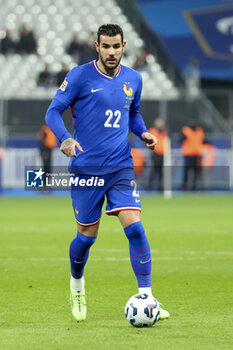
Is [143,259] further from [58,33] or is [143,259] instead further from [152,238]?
[58,33]

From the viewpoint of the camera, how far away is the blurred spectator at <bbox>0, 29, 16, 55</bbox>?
2898 cm

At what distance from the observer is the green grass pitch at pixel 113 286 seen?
4.91m

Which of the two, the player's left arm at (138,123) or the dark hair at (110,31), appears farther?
the player's left arm at (138,123)

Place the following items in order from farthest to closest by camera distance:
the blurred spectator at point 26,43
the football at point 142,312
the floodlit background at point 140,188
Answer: the blurred spectator at point 26,43 < the floodlit background at point 140,188 < the football at point 142,312

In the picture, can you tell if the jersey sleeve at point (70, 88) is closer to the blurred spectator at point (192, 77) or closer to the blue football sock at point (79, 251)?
the blue football sock at point (79, 251)

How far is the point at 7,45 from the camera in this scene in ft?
95.2

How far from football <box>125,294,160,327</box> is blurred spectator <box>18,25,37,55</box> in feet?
80.5

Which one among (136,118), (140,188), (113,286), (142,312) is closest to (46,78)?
(113,286)

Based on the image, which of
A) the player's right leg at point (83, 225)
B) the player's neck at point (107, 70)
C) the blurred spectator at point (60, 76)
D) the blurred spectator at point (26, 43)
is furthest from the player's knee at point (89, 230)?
the blurred spectator at point (26, 43)

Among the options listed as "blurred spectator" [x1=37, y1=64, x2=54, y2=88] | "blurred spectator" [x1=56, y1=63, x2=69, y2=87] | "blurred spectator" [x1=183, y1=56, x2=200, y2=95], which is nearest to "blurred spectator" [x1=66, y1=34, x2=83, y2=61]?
"blurred spectator" [x1=37, y1=64, x2=54, y2=88]

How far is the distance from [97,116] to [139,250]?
40.6 inches

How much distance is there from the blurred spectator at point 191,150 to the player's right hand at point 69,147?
60.2ft

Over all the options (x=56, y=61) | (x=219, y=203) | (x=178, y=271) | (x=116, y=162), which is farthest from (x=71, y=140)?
(x=56, y=61)

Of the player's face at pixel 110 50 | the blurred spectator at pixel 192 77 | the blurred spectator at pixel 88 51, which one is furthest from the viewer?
the blurred spectator at pixel 88 51
